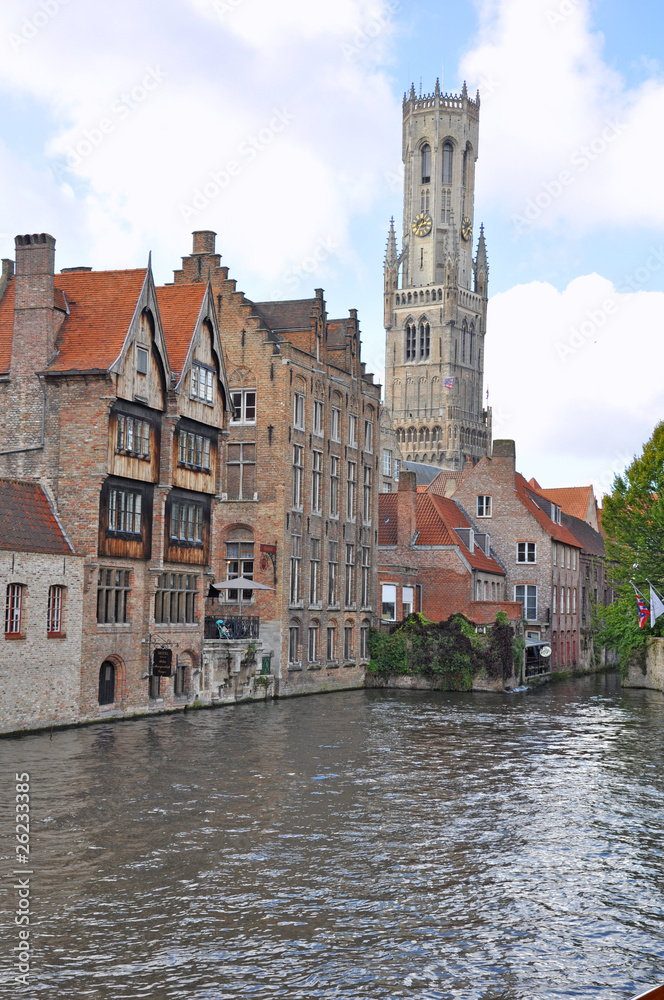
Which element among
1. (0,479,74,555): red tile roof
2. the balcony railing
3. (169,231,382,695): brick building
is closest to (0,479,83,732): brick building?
(0,479,74,555): red tile roof

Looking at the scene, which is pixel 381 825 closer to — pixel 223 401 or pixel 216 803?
pixel 216 803

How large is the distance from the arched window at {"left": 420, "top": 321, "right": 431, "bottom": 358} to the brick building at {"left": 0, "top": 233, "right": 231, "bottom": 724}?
458 ft

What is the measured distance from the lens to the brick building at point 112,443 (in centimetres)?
3581

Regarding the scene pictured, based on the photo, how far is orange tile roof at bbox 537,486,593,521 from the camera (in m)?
101

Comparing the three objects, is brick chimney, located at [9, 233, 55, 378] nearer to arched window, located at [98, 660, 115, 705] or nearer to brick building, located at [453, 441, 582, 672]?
arched window, located at [98, 660, 115, 705]

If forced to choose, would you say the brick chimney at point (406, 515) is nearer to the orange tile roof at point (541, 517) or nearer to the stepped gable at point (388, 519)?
the stepped gable at point (388, 519)

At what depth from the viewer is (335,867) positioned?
730 inches

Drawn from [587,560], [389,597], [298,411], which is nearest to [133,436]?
[298,411]

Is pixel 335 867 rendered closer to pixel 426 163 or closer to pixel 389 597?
pixel 389 597

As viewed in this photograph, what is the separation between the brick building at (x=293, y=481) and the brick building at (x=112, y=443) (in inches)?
334

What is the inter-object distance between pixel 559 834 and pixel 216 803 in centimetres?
680

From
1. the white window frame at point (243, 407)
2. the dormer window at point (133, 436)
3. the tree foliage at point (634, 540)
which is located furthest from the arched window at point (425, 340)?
the dormer window at point (133, 436)

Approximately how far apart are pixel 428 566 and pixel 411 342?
4769 inches

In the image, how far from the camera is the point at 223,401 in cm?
4403
